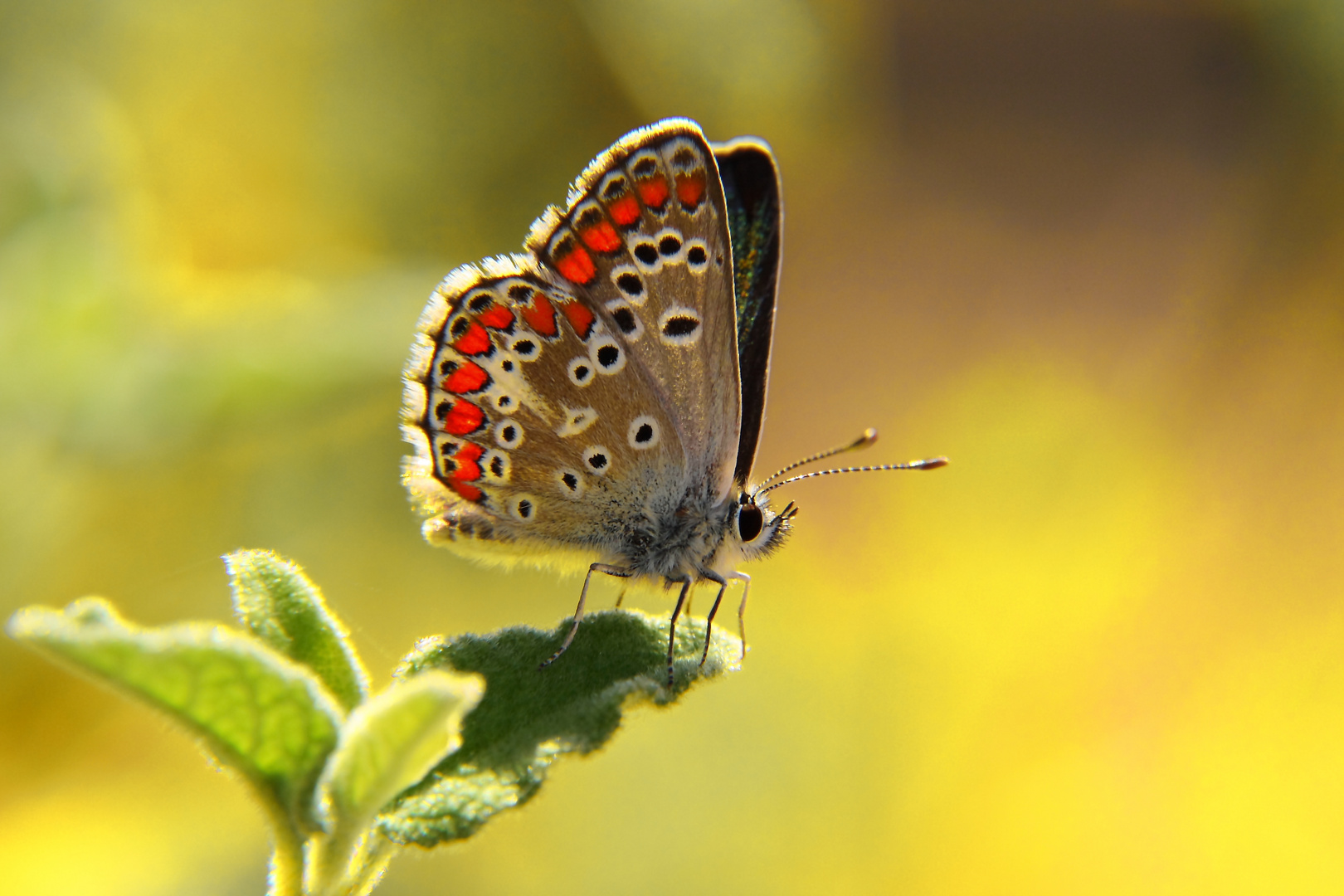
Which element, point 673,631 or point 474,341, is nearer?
point 673,631

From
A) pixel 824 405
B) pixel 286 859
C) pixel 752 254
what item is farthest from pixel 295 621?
pixel 824 405

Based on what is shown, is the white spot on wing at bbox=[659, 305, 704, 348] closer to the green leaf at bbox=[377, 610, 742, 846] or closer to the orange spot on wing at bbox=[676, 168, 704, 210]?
the orange spot on wing at bbox=[676, 168, 704, 210]

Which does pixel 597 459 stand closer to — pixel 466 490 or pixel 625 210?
pixel 466 490

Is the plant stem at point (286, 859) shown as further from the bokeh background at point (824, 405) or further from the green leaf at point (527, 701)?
the bokeh background at point (824, 405)

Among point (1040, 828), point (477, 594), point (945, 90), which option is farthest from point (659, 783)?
point (945, 90)

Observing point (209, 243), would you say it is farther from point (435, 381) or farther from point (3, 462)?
point (435, 381)

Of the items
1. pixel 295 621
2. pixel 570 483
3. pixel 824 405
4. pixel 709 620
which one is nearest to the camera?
pixel 295 621

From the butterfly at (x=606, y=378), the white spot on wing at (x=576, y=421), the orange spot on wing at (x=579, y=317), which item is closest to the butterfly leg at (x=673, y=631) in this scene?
the butterfly at (x=606, y=378)
